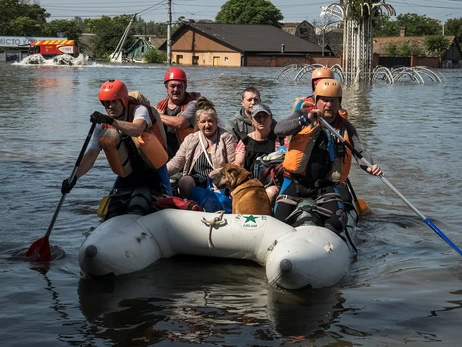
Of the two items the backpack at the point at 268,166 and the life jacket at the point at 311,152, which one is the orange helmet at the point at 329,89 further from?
the backpack at the point at 268,166

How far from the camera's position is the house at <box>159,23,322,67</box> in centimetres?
7644

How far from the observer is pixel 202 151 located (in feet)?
27.5

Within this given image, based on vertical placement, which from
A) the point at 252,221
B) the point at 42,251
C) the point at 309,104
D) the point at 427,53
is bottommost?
the point at 42,251

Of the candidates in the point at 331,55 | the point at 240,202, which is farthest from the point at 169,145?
the point at 331,55

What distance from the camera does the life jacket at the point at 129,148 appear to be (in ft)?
23.1

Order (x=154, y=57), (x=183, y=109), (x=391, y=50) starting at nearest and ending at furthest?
(x=183, y=109) → (x=391, y=50) → (x=154, y=57)

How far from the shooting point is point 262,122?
27.2 ft

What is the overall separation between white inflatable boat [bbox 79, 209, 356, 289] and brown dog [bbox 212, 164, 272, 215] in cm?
34

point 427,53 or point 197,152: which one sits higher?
point 427,53

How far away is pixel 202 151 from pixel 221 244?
1.59m

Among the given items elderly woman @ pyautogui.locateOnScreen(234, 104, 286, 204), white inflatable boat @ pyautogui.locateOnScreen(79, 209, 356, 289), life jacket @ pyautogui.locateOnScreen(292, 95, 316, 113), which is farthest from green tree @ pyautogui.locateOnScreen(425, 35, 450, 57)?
white inflatable boat @ pyautogui.locateOnScreen(79, 209, 356, 289)

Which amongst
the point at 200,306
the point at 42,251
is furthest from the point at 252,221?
the point at 42,251

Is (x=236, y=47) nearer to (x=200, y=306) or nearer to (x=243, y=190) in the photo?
(x=243, y=190)

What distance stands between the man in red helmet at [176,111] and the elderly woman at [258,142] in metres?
0.85
